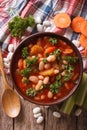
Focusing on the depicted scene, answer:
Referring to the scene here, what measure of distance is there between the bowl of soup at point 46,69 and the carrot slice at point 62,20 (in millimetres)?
120

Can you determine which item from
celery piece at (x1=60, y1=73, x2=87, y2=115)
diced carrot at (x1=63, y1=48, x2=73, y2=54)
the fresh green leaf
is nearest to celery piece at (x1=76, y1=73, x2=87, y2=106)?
celery piece at (x1=60, y1=73, x2=87, y2=115)

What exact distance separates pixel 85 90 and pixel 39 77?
19 centimetres

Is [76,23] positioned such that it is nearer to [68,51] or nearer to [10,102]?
[68,51]

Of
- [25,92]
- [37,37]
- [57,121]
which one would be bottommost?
[57,121]

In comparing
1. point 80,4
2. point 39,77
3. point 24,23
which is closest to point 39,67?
point 39,77

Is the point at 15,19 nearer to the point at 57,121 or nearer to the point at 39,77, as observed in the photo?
the point at 39,77

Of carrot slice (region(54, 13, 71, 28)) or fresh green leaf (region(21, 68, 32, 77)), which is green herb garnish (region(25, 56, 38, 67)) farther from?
carrot slice (region(54, 13, 71, 28))

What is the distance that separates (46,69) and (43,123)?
0.83 ft

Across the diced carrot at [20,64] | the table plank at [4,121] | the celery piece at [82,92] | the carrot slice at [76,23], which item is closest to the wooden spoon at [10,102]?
the table plank at [4,121]

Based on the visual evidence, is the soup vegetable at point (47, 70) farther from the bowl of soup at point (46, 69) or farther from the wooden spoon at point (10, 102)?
the wooden spoon at point (10, 102)

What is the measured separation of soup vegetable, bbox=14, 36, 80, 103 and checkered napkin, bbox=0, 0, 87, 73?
14 cm

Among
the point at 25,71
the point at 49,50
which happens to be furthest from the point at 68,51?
the point at 25,71

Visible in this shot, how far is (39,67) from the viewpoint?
77.1 inches

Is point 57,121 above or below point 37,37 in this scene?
below
